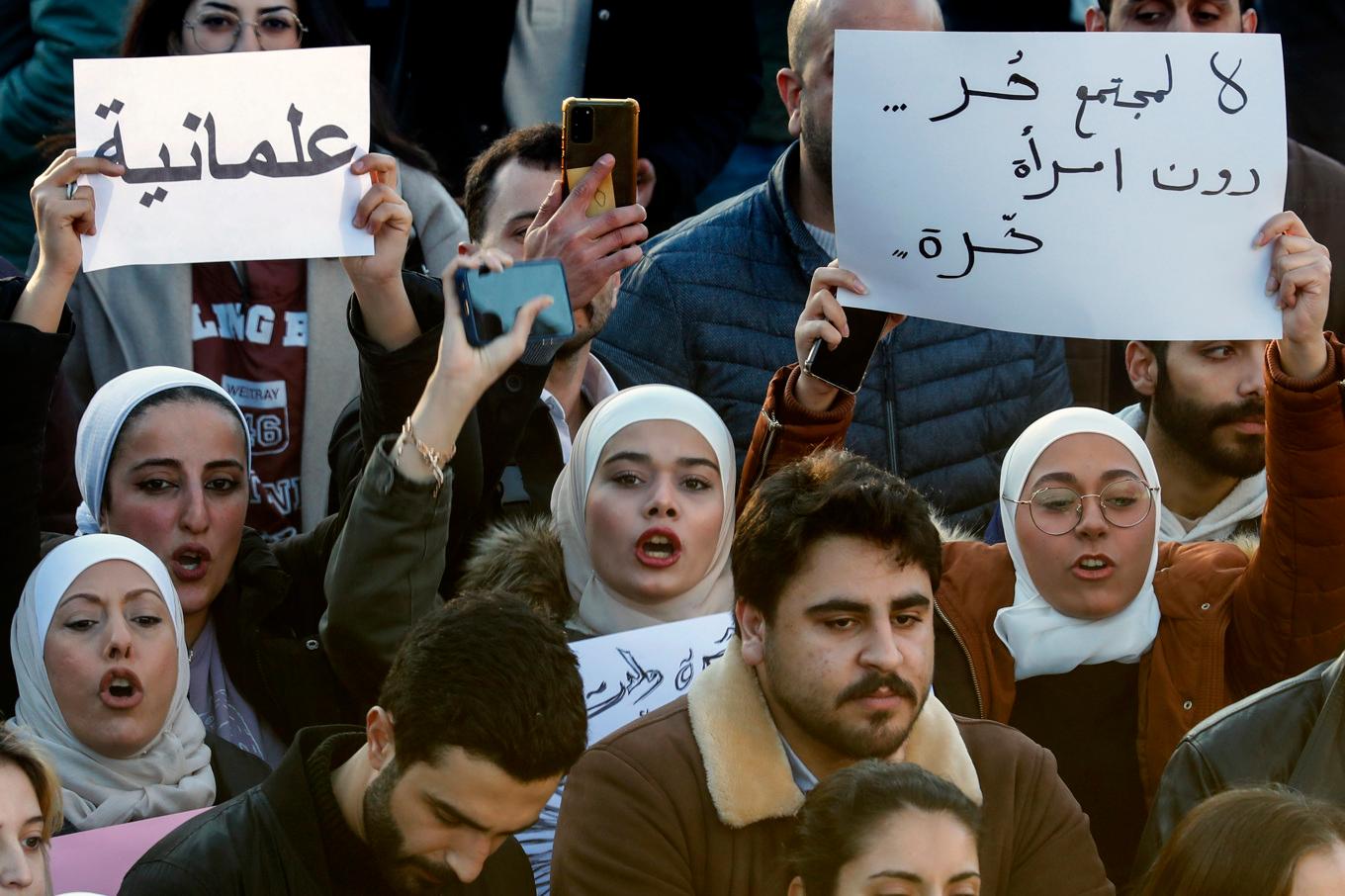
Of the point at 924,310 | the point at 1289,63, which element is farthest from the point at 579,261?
the point at 1289,63

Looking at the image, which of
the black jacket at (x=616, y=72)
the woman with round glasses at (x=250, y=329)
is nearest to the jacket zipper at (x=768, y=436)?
the woman with round glasses at (x=250, y=329)

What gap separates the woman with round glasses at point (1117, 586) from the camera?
14.0ft

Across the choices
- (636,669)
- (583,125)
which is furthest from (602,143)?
(636,669)

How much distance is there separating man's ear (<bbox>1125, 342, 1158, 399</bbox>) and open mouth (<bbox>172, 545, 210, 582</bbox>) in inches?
95.6

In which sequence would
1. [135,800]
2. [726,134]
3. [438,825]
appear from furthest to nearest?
[726,134], [135,800], [438,825]

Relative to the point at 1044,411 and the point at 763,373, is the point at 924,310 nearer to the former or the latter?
the point at 763,373

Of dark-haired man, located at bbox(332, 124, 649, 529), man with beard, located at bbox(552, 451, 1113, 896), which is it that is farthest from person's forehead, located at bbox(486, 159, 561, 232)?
man with beard, located at bbox(552, 451, 1113, 896)

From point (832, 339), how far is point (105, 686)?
1.65 meters

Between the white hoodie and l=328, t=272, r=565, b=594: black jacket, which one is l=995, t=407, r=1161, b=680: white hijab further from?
l=328, t=272, r=565, b=594: black jacket

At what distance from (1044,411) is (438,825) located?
2.68 meters

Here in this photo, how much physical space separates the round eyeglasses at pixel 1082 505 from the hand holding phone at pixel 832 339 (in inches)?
22.2

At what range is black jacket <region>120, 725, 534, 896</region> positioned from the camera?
3.58m

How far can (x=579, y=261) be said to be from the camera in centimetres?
467

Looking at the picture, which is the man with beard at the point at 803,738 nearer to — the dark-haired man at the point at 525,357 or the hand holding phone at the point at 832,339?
the hand holding phone at the point at 832,339
